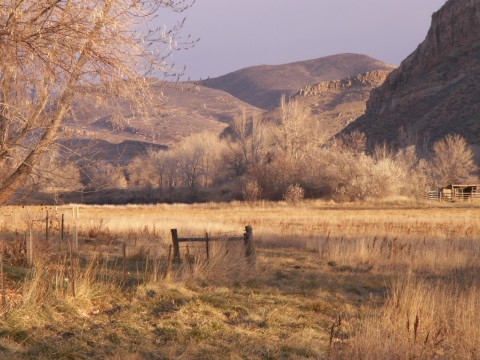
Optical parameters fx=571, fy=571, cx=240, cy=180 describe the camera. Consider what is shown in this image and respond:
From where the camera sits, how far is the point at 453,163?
A: 6469 centimetres

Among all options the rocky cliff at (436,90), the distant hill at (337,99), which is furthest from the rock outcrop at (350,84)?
the rocky cliff at (436,90)

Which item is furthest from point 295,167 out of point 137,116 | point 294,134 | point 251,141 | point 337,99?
point 337,99

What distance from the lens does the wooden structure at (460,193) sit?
176 ft

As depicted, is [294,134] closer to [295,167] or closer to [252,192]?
[295,167]

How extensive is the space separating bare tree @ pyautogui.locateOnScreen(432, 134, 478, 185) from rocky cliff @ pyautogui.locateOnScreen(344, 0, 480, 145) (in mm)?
8375

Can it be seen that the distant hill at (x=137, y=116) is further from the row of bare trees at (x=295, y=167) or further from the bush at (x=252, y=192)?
the bush at (x=252, y=192)

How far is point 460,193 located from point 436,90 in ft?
143

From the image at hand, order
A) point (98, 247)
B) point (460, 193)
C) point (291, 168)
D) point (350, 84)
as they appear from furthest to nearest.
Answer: point (350, 84), point (291, 168), point (460, 193), point (98, 247)

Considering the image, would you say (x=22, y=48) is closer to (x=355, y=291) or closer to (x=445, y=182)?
(x=355, y=291)

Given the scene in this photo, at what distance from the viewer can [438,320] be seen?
7.18 m

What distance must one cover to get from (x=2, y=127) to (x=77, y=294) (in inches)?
102

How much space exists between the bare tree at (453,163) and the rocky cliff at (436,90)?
8.38 m

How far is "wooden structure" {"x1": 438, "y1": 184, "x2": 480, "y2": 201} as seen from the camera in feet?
176

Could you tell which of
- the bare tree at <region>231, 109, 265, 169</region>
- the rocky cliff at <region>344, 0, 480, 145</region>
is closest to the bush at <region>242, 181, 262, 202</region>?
the bare tree at <region>231, 109, 265, 169</region>
